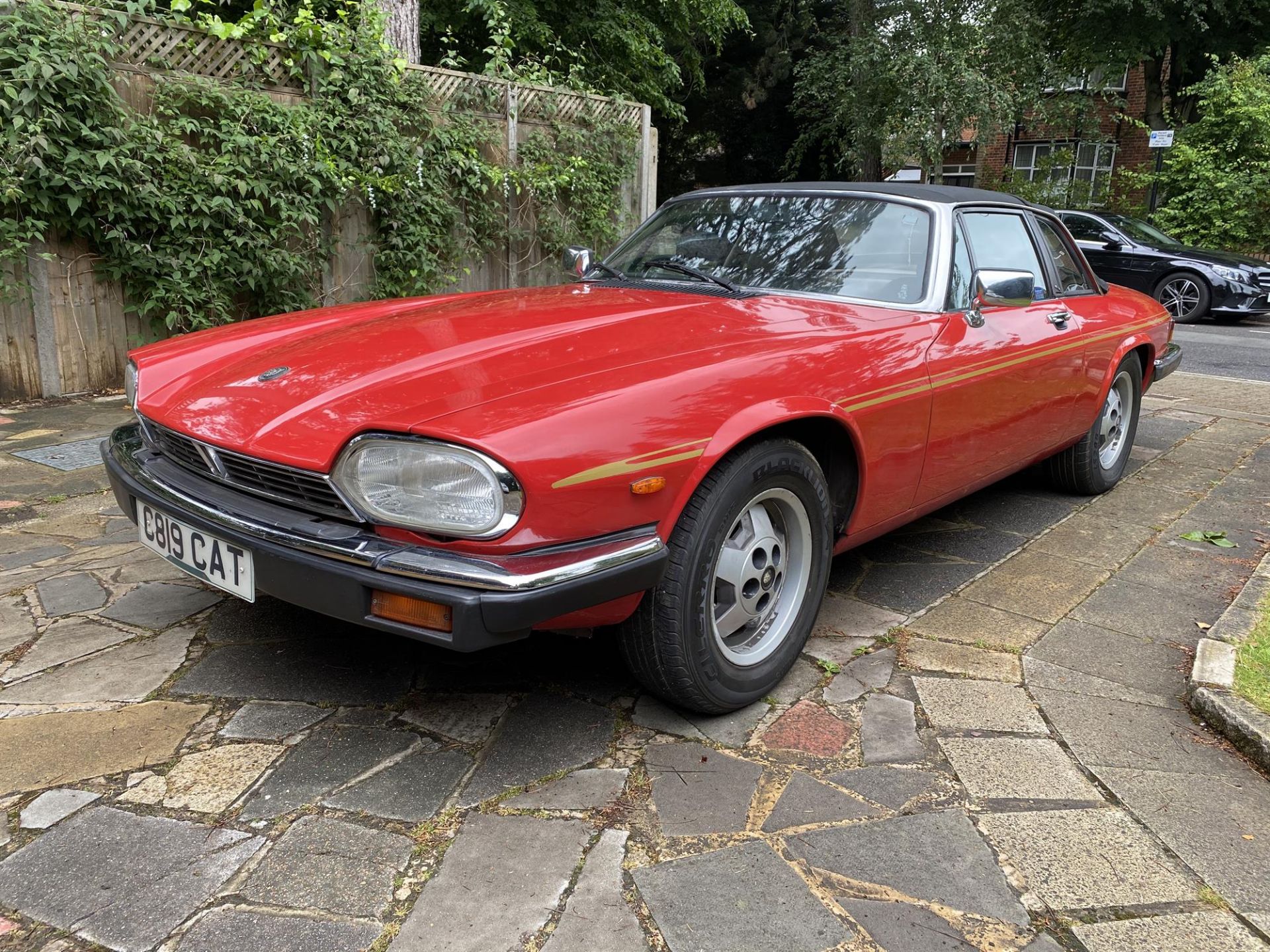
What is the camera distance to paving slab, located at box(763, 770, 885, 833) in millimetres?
2004

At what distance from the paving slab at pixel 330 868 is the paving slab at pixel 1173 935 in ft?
4.26

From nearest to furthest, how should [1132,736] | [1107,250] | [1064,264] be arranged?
[1132,736]
[1064,264]
[1107,250]

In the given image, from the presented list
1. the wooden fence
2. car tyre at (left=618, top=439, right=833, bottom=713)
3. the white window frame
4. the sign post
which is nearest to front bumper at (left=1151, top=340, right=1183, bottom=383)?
car tyre at (left=618, top=439, right=833, bottom=713)

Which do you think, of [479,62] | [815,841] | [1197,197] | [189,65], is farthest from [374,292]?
[1197,197]

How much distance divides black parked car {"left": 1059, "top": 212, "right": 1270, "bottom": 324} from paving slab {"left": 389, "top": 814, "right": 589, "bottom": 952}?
12191 millimetres

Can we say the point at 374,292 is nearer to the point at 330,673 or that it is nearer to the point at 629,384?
the point at 330,673

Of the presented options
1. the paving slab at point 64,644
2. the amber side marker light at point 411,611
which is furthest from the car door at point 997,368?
the paving slab at point 64,644

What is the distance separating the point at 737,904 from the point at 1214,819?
1.16m

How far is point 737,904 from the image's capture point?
174 cm

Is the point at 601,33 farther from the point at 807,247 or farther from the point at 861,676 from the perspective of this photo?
the point at 861,676

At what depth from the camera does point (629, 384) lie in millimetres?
2100

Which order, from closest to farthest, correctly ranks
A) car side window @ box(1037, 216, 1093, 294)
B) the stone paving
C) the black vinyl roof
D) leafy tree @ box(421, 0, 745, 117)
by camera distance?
the stone paving
the black vinyl roof
car side window @ box(1037, 216, 1093, 294)
leafy tree @ box(421, 0, 745, 117)

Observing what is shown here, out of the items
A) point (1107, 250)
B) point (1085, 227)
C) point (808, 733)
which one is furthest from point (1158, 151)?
point (808, 733)

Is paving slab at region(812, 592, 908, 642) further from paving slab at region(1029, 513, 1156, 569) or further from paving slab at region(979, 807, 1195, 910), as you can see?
paving slab at region(1029, 513, 1156, 569)
